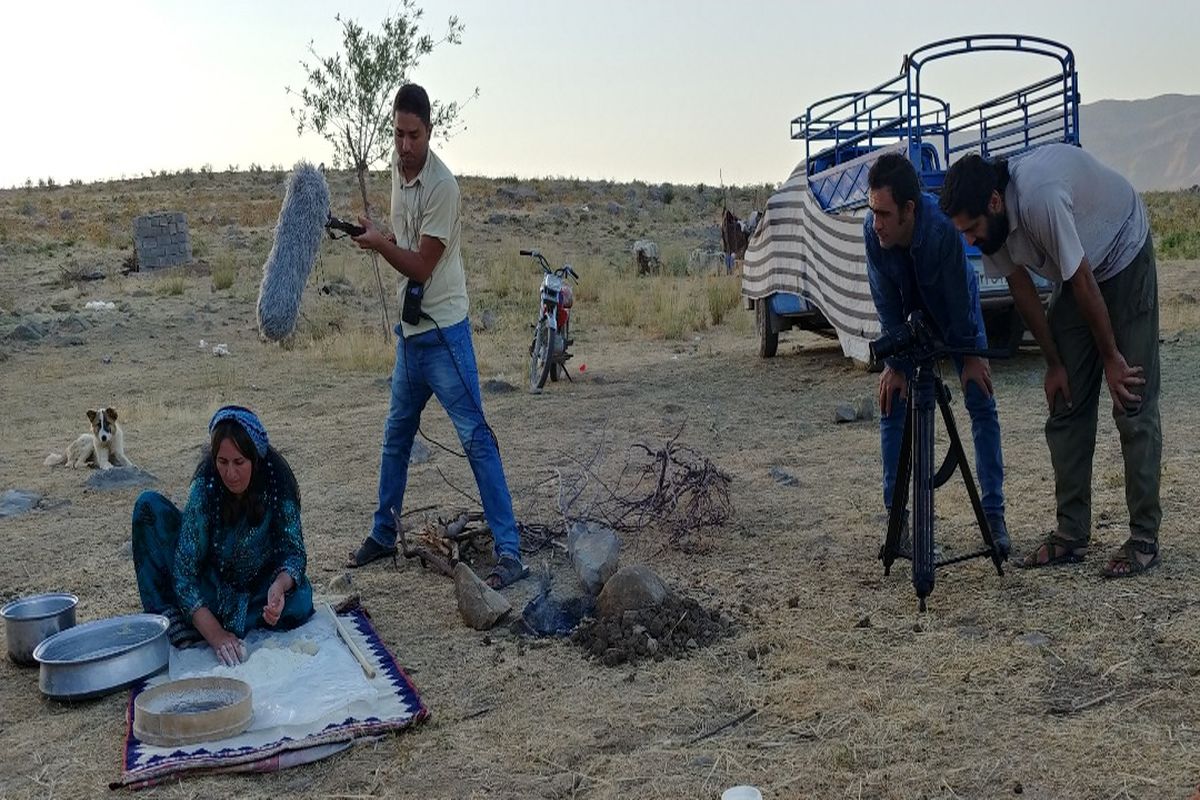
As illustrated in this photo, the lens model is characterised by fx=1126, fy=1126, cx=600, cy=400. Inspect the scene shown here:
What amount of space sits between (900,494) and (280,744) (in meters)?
2.38

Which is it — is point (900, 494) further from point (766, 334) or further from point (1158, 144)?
point (1158, 144)

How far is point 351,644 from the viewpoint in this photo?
3945mm

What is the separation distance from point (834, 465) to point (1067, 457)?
2.23 meters

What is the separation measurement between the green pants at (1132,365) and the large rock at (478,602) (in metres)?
2.29

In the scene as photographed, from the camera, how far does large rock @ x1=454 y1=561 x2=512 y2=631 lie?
4230 mm

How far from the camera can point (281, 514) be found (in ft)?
13.5

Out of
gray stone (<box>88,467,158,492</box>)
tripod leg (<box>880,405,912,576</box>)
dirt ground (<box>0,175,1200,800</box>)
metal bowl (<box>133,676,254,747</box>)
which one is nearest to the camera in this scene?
dirt ground (<box>0,175,1200,800</box>)

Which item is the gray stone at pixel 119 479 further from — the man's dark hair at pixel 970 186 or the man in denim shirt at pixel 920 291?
the man's dark hair at pixel 970 186

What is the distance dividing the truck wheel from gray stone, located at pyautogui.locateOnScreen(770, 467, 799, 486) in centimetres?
496

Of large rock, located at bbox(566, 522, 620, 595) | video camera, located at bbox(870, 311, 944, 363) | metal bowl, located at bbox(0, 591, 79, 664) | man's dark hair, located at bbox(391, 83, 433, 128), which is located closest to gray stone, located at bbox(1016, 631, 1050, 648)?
video camera, located at bbox(870, 311, 944, 363)

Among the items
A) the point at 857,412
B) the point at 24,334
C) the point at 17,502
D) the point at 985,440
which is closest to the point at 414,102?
the point at 985,440

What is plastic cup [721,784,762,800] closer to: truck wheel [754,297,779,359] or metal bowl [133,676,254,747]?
metal bowl [133,676,254,747]

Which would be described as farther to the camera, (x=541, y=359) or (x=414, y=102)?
(x=541, y=359)

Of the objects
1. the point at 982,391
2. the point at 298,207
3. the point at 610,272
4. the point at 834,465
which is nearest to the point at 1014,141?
the point at 834,465
